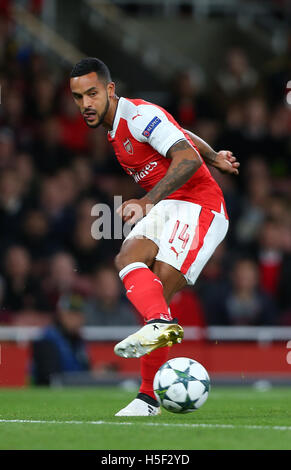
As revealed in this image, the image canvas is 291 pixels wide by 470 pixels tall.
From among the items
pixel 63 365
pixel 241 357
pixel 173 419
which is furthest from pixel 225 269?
pixel 173 419

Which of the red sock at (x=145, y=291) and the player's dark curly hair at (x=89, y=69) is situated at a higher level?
the player's dark curly hair at (x=89, y=69)

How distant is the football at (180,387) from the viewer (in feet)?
19.1

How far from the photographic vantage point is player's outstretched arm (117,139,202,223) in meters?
5.90

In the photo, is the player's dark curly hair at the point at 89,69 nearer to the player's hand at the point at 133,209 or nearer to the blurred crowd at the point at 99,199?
the player's hand at the point at 133,209

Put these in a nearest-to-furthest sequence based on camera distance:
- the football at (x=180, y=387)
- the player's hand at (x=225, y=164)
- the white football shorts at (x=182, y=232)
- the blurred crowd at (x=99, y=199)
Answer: the football at (x=180, y=387) → the white football shorts at (x=182, y=232) → the player's hand at (x=225, y=164) → the blurred crowd at (x=99, y=199)

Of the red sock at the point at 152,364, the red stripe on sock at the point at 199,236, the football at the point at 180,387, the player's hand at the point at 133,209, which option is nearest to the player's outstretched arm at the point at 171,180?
the player's hand at the point at 133,209

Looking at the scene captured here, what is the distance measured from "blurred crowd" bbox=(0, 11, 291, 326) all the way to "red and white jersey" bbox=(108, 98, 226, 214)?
529cm

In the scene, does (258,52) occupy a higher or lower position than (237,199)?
higher

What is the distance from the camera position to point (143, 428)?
5.25 metres

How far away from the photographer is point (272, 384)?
1202cm

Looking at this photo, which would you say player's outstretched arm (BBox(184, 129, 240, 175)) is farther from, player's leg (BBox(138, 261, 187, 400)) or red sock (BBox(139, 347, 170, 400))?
red sock (BBox(139, 347, 170, 400))

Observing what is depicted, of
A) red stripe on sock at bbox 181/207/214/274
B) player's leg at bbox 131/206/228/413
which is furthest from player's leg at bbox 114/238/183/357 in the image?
red stripe on sock at bbox 181/207/214/274
